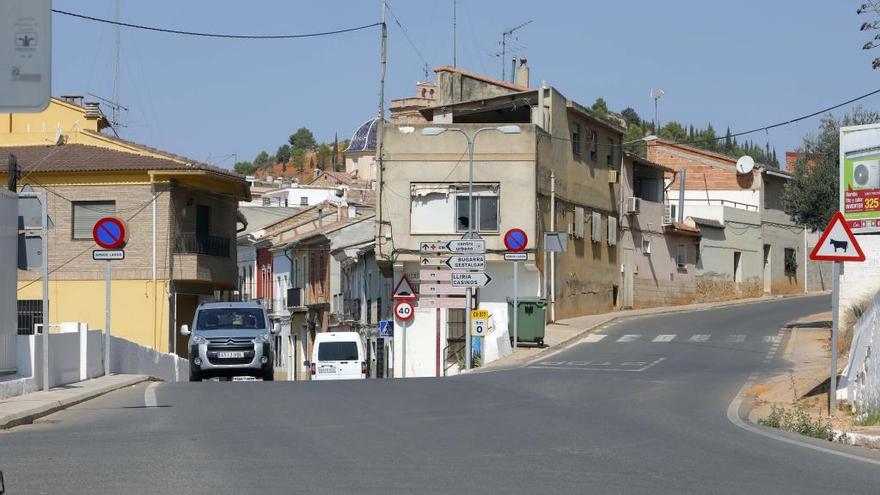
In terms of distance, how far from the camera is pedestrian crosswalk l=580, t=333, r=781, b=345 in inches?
1444

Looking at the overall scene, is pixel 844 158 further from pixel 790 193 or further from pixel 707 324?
pixel 707 324

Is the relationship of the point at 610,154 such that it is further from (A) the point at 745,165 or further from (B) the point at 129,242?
(B) the point at 129,242

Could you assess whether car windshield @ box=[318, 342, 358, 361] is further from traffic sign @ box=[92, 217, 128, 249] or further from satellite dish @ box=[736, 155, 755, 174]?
satellite dish @ box=[736, 155, 755, 174]

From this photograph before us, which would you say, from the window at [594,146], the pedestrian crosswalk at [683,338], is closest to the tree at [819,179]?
the pedestrian crosswalk at [683,338]

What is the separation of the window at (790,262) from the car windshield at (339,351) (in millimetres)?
36463

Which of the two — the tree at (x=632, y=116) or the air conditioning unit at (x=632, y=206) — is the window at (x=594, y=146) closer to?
the air conditioning unit at (x=632, y=206)

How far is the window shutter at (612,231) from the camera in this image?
5516 cm

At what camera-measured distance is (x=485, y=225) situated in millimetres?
47438

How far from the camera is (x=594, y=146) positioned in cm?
5447

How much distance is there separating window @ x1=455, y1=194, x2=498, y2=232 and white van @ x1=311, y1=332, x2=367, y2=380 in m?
7.92

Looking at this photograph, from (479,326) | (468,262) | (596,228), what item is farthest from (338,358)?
(596,228)

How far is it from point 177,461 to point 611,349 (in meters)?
23.8

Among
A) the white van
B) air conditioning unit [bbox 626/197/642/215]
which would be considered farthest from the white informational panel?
air conditioning unit [bbox 626/197/642/215]

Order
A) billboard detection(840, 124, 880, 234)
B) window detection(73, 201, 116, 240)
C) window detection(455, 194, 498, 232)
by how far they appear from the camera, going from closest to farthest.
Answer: billboard detection(840, 124, 880, 234), window detection(73, 201, 116, 240), window detection(455, 194, 498, 232)
